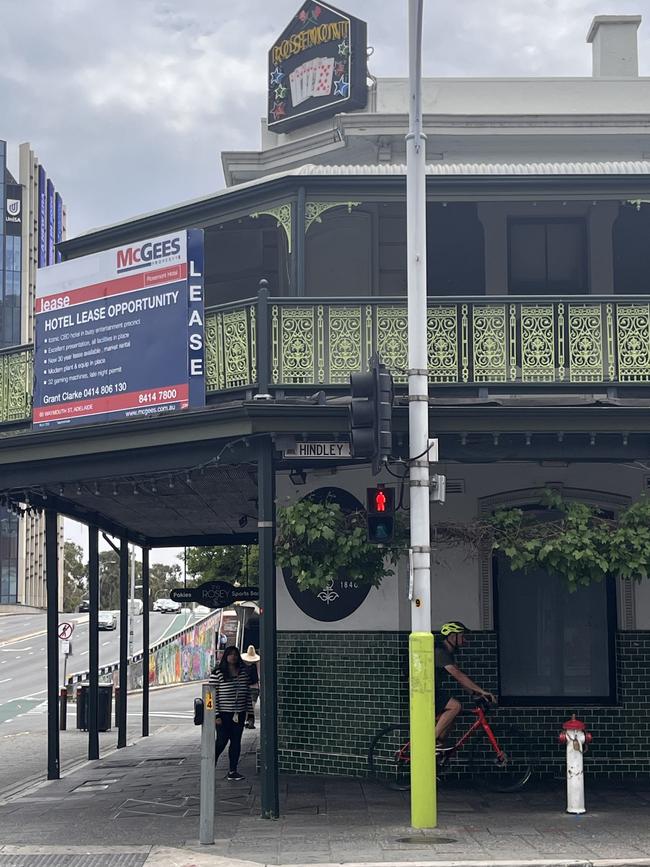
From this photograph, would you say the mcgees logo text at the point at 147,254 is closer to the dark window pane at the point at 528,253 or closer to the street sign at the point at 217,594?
the dark window pane at the point at 528,253

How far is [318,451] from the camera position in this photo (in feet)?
43.8

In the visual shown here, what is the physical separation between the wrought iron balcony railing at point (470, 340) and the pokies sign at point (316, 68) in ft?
31.5

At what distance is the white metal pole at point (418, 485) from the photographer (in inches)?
468

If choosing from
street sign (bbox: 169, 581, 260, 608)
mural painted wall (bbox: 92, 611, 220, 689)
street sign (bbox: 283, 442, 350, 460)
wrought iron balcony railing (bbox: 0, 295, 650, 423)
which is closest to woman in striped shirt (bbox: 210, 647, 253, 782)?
street sign (bbox: 283, 442, 350, 460)

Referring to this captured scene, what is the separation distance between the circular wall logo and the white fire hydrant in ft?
12.4

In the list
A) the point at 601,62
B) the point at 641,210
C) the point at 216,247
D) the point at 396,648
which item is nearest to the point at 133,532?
the point at 216,247

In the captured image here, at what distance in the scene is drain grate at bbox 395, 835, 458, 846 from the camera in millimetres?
11242

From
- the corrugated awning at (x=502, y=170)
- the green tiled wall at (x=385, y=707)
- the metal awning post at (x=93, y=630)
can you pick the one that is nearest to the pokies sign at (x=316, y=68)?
the corrugated awning at (x=502, y=170)

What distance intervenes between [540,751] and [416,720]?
3813 mm

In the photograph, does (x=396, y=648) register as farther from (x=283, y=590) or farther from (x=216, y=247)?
(x=216, y=247)

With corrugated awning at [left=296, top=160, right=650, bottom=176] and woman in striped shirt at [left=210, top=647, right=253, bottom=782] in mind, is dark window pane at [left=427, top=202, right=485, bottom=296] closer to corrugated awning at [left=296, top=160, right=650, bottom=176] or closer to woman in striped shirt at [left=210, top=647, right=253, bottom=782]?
corrugated awning at [left=296, top=160, right=650, bottom=176]

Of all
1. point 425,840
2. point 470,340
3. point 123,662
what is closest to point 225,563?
point 123,662

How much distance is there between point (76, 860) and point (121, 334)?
5.95 metres

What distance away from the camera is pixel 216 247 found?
18938 millimetres
